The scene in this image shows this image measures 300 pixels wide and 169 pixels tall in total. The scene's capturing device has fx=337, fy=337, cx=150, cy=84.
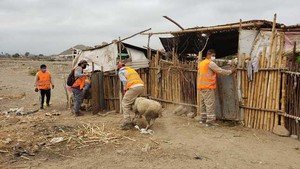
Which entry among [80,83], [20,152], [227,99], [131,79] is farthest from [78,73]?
[227,99]

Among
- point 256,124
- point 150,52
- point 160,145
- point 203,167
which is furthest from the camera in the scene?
point 150,52

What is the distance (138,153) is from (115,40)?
237 inches

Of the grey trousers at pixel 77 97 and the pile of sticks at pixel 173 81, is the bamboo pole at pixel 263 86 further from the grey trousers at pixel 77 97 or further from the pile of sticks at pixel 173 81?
the grey trousers at pixel 77 97

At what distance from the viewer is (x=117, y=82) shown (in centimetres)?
1131

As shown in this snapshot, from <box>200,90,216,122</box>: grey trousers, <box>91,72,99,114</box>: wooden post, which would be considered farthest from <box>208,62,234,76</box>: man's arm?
<box>91,72,99,114</box>: wooden post

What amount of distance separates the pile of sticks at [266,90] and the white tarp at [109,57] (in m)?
4.08

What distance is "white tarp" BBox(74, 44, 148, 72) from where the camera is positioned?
11.5 m

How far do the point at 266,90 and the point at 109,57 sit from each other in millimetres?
5948

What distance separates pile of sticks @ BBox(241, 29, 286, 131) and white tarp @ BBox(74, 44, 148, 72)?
408cm

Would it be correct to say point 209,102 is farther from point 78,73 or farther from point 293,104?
point 78,73

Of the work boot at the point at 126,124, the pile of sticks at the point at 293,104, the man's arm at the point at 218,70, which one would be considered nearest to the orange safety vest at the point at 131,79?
the work boot at the point at 126,124

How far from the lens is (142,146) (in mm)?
6961

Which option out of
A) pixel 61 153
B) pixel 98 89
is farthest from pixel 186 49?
pixel 61 153

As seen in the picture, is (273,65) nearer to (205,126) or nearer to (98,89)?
(205,126)
